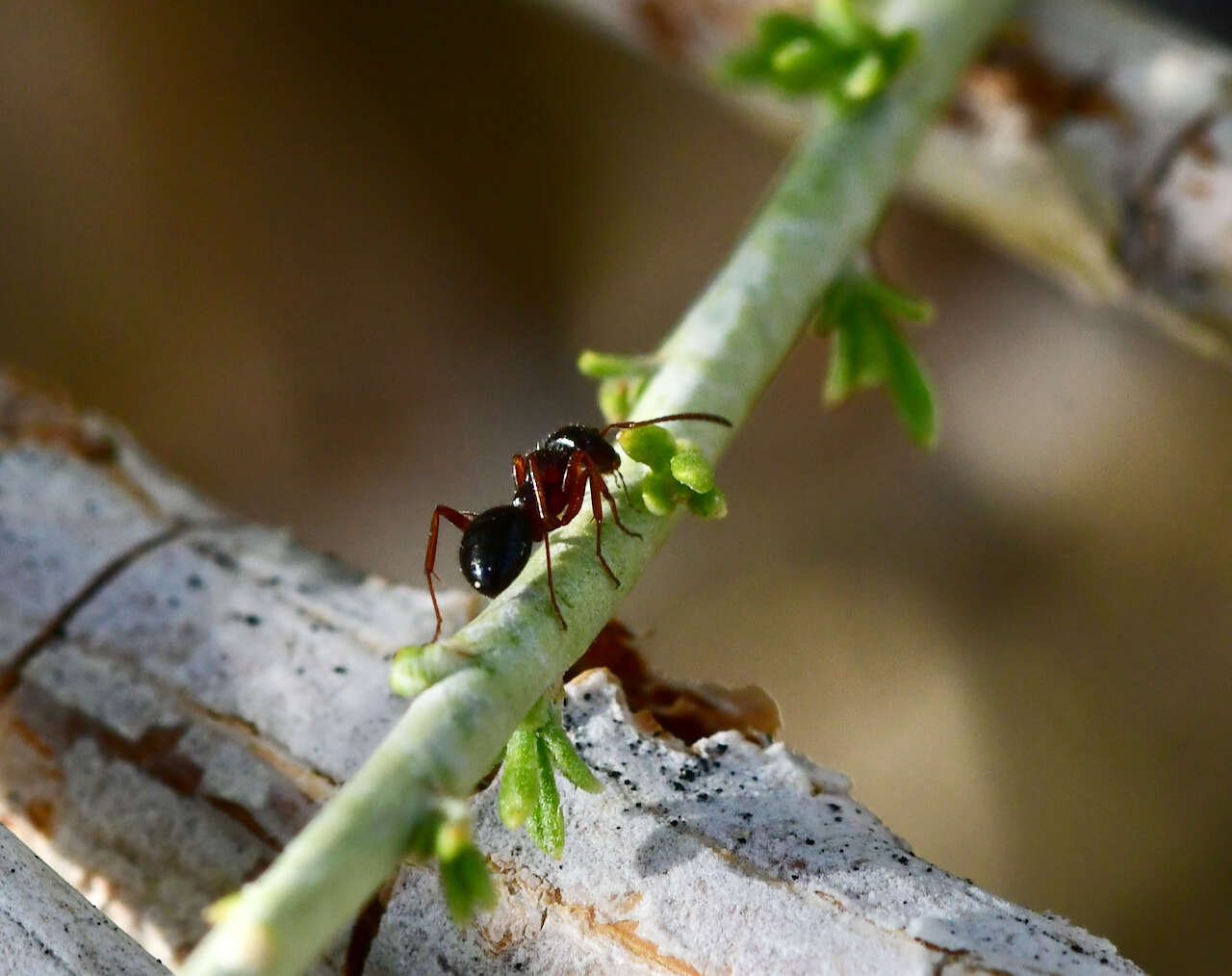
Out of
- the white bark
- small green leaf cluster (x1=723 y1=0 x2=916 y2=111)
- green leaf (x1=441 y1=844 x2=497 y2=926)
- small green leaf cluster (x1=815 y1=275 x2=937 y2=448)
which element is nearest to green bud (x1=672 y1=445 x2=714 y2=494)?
green leaf (x1=441 y1=844 x2=497 y2=926)

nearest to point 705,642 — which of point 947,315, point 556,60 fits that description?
point 947,315

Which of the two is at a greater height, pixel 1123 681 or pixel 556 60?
pixel 556 60

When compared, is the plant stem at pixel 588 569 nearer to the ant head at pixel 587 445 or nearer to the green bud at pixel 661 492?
the green bud at pixel 661 492

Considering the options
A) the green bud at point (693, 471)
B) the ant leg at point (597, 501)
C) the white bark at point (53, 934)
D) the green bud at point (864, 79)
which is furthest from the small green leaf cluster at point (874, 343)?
the white bark at point (53, 934)

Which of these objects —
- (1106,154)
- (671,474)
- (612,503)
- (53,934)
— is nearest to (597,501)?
(612,503)

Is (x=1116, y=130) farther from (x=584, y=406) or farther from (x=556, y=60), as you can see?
(x=556, y=60)

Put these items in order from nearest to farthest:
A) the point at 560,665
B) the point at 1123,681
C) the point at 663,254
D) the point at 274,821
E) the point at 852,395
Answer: the point at 560,665 < the point at 274,821 < the point at 1123,681 < the point at 852,395 < the point at 663,254

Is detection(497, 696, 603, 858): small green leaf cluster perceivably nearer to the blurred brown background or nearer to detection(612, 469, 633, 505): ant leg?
detection(612, 469, 633, 505): ant leg
